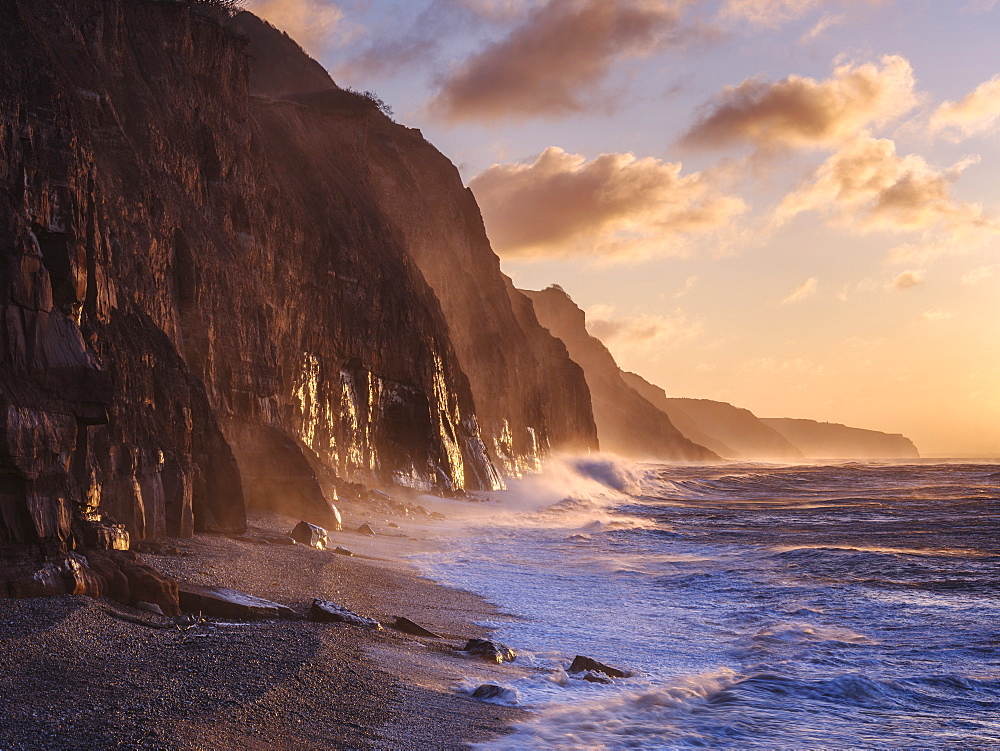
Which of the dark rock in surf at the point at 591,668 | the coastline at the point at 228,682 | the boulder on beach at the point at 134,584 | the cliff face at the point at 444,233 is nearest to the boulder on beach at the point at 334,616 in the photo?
the coastline at the point at 228,682

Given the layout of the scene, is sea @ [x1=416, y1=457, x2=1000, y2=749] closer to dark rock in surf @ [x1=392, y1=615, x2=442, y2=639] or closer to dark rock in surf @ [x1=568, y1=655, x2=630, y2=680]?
dark rock in surf @ [x1=568, y1=655, x2=630, y2=680]

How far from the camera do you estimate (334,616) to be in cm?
1002

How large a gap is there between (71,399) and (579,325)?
131m

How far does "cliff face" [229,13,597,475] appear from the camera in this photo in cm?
5103

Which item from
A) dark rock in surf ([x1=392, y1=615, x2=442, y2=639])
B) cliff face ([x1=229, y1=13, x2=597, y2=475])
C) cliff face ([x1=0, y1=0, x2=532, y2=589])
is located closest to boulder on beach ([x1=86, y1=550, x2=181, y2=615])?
cliff face ([x1=0, y1=0, x2=532, y2=589])

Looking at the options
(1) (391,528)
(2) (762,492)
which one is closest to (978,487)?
(2) (762,492)

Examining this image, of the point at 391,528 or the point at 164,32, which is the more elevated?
the point at 164,32

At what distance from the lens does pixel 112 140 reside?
1950 centimetres

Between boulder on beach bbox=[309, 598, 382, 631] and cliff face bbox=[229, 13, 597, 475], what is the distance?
39.1 meters

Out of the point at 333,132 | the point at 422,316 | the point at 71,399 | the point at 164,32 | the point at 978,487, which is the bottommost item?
the point at 978,487

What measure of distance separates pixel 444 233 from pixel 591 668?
5360cm

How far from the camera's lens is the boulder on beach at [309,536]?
16656 mm

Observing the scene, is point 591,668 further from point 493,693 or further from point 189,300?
point 189,300

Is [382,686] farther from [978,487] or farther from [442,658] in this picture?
[978,487]
